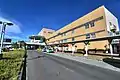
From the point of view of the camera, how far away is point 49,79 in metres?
8.97

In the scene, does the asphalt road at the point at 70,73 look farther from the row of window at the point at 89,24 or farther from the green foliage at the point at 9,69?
the row of window at the point at 89,24

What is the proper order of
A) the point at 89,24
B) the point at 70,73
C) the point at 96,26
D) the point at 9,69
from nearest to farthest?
1. the point at 70,73
2. the point at 9,69
3. the point at 96,26
4. the point at 89,24

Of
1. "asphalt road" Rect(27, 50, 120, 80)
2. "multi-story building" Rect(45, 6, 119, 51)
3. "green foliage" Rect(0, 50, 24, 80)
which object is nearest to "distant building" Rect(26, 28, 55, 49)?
"multi-story building" Rect(45, 6, 119, 51)

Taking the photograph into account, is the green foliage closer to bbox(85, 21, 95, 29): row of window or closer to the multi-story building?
the multi-story building

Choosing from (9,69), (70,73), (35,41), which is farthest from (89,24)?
(35,41)

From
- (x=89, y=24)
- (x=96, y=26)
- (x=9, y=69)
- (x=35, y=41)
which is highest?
(x=89, y=24)

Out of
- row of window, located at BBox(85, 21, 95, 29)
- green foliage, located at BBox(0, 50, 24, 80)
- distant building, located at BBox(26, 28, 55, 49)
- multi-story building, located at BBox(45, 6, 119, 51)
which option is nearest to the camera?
green foliage, located at BBox(0, 50, 24, 80)

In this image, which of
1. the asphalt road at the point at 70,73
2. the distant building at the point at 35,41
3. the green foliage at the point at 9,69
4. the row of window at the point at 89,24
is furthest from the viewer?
the distant building at the point at 35,41

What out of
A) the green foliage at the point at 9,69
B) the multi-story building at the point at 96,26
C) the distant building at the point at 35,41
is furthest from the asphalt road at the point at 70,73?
the distant building at the point at 35,41

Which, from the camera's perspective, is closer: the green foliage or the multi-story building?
the green foliage

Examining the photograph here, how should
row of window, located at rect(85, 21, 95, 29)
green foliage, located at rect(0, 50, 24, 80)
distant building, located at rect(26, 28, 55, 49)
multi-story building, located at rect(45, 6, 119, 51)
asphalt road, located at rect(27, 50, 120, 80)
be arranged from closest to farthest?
green foliage, located at rect(0, 50, 24, 80), asphalt road, located at rect(27, 50, 120, 80), multi-story building, located at rect(45, 6, 119, 51), row of window, located at rect(85, 21, 95, 29), distant building, located at rect(26, 28, 55, 49)

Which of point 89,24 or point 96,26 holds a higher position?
point 89,24

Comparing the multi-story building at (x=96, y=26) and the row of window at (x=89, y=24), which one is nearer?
the multi-story building at (x=96, y=26)

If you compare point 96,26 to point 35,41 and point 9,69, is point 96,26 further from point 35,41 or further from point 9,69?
point 35,41
